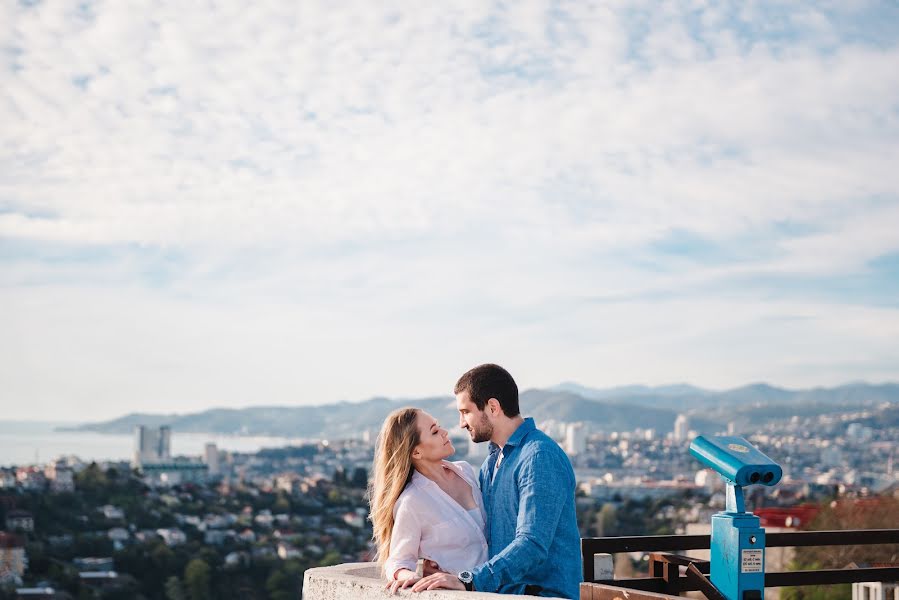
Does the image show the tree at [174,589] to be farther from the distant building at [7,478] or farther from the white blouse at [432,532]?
the white blouse at [432,532]

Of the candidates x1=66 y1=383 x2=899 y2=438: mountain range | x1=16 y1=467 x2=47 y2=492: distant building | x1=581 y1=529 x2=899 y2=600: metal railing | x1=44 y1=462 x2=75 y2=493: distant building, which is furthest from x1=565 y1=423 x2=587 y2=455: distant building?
x1=581 y1=529 x2=899 y2=600: metal railing

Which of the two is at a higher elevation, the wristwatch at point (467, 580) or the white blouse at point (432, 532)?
the white blouse at point (432, 532)

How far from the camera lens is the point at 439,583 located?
3154 millimetres

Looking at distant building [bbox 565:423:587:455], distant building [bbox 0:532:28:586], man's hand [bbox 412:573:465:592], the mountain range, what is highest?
the mountain range

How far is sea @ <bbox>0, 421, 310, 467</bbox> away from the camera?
99500 mm

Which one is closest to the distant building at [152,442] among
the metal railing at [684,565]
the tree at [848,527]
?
the tree at [848,527]

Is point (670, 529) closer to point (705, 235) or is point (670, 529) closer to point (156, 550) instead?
point (705, 235)

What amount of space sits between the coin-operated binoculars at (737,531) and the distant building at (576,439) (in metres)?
92.6

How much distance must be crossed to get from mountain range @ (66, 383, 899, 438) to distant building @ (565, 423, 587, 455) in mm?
2641

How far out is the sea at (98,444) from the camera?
326ft

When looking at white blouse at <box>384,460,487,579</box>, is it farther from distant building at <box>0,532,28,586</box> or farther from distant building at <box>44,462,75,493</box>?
distant building at <box>44,462,75,493</box>

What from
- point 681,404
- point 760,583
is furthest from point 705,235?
point 681,404

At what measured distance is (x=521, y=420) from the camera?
11.9 ft

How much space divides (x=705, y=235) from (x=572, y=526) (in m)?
44.9
